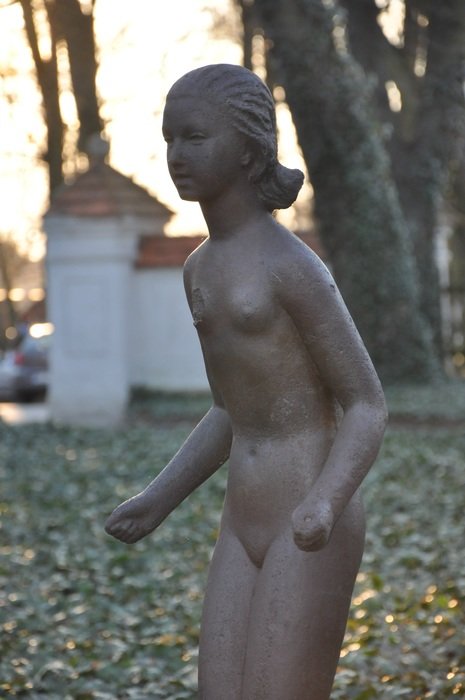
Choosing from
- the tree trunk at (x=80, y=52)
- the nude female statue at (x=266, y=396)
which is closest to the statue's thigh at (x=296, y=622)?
the nude female statue at (x=266, y=396)

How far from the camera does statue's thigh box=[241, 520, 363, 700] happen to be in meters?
2.89

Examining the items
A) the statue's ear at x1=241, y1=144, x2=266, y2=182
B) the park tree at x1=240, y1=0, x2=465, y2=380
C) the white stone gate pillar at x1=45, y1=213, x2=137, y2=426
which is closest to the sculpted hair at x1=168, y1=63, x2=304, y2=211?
the statue's ear at x1=241, y1=144, x2=266, y2=182

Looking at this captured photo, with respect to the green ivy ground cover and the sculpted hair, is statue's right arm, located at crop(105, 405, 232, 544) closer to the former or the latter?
the sculpted hair

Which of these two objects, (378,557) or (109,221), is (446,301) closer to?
(109,221)

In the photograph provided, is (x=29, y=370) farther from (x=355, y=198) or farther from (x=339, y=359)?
(x=339, y=359)

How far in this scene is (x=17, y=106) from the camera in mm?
21875

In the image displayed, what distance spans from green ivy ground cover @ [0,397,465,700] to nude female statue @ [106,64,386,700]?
6.95 ft

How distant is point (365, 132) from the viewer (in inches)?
642

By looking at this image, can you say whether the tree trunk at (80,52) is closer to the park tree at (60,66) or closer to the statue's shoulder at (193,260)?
the park tree at (60,66)

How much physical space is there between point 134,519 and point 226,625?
1.35 feet

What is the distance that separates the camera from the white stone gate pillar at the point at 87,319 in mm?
16203

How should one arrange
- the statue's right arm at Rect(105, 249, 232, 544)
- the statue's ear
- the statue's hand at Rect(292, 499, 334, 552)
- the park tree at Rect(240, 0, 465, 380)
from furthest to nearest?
the park tree at Rect(240, 0, 465, 380)
the statue's right arm at Rect(105, 249, 232, 544)
the statue's ear
the statue's hand at Rect(292, 499, 334, 552)

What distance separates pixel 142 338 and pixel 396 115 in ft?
18.9

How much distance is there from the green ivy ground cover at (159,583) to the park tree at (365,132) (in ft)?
14.5
